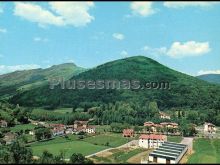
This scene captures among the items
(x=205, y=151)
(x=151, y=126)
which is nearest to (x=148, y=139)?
(x=205, y=151)

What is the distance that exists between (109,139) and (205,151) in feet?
86.5

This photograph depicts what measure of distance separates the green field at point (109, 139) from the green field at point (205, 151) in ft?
55.8

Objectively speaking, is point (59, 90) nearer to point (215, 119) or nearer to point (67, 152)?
point (215, 119)

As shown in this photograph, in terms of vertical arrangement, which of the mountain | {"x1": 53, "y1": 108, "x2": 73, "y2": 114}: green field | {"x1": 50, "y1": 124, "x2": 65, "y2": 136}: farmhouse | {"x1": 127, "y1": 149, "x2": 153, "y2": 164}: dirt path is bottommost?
{"x1": 127, "y1": 149, "x2": 153, "y2": 164}: dirt path

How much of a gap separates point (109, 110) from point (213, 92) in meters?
60.3

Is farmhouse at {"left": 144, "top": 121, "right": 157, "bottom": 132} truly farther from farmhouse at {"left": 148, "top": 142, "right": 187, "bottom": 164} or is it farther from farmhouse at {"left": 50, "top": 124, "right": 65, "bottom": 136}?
farmhouse at {"left": 148, "top": 142, "right": 187, "bottom": 164}

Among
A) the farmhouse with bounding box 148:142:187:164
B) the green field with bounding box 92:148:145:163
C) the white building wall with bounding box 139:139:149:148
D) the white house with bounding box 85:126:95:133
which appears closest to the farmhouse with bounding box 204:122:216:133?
the white house with bounding box 85:126:95:133

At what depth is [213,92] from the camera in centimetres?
18175

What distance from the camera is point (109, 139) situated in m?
96.0

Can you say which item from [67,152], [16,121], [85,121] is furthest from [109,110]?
[67,152]

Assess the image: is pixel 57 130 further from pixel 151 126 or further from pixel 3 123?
pixel 151 126

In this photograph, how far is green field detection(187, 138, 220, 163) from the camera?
66.7m

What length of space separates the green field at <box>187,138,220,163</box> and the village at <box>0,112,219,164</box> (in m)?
1.47

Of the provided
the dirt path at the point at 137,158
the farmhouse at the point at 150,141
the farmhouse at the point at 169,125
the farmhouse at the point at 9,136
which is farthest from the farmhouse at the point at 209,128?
the farmhouse at the point at 9,136
